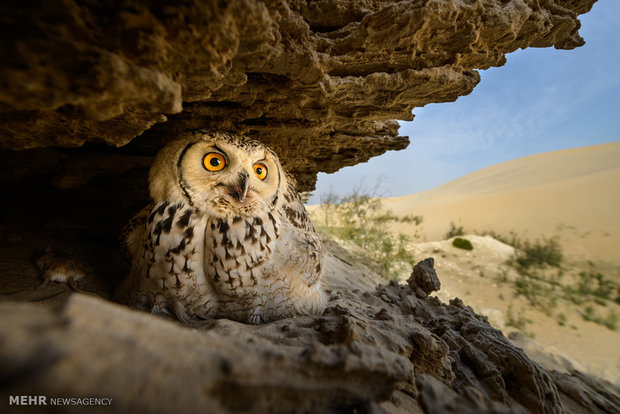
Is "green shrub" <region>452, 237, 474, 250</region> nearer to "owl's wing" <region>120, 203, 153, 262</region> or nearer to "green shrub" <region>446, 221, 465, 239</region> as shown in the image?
"green shrub" <region>446, 221, 465, 239</region>

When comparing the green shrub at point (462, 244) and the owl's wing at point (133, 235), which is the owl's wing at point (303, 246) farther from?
the green shrub at point (462, 244)

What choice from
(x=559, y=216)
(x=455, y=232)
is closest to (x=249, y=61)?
(x=455, y=232)

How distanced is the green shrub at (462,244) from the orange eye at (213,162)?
7.80 m

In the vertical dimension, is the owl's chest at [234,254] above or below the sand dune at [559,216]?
below

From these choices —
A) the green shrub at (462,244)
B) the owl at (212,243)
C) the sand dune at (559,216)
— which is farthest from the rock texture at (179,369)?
the sand dune at (559,216)

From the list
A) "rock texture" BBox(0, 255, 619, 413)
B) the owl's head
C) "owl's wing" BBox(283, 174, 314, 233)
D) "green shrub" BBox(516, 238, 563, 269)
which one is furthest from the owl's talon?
"green shrub" BBox(516, 238, 563, 269)

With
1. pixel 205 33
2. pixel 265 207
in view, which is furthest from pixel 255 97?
pixel 205 33

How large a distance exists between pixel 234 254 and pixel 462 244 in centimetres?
782

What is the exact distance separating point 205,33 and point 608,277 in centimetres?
862

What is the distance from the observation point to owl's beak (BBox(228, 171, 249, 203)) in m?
1.38

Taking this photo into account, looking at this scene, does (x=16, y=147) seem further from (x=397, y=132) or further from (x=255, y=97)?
(x=397, y=132)

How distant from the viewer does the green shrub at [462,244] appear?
7211 mm

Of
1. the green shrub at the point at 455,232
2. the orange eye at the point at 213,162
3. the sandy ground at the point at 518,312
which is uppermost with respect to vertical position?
the orange eye at the point at 213,162

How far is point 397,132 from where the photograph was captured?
7.88ft
